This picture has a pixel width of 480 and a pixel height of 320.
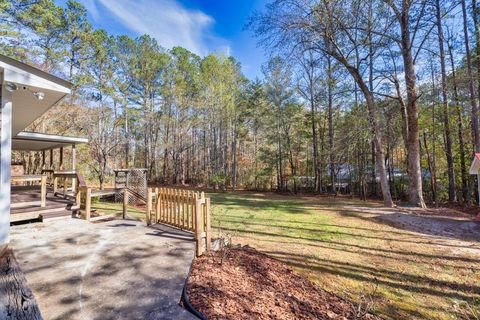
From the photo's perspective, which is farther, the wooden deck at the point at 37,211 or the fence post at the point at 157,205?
the fence post at the point at 157,205

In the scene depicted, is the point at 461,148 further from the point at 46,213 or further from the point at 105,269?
the point at 46,213

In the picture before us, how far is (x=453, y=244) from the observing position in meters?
4.91

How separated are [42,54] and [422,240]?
58.6 feet

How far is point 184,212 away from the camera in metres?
4.57

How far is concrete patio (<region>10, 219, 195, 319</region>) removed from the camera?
2117 mm

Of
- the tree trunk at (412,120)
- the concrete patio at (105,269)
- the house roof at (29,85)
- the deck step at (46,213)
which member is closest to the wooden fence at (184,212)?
the concrete patio at (105,269)

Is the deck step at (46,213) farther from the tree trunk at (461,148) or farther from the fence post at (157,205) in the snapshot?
the tree trunk at (461,148)

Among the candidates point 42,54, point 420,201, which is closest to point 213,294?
point 420,201

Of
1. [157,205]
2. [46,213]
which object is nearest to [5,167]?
[46,213]

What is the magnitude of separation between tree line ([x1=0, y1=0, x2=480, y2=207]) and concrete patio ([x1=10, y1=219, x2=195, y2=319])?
814 centimetres

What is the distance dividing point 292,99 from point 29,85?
1627 centimetres

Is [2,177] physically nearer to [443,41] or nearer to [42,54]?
[42,54]

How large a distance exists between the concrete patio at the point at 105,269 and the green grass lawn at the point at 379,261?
207cm

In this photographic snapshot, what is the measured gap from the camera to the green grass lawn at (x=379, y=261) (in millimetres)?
2971
